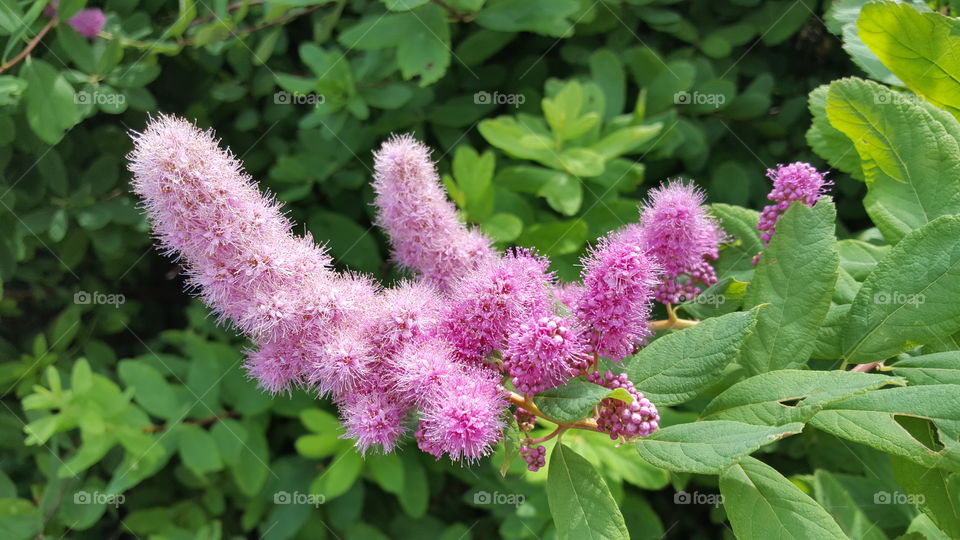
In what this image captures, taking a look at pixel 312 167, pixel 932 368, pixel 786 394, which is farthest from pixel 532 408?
pixel 312 167

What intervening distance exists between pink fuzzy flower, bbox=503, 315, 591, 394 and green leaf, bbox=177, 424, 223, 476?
54.9 inches

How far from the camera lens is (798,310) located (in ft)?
3.33

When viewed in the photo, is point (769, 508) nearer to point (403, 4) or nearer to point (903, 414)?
point (903, 414)

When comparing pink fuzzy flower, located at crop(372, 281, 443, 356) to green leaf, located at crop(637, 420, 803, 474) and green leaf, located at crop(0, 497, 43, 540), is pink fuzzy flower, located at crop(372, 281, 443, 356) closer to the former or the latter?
green leaf, located at crop(637, 420, 803, 474)

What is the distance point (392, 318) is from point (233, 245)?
0.25 meters

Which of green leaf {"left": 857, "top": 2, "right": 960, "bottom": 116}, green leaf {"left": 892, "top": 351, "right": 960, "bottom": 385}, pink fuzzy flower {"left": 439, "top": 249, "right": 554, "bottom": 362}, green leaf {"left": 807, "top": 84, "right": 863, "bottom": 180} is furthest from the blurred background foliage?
green leaf {"left": 892, "top": 351, "right": 960, "bottom": 385}

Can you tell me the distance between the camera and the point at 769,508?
95cm

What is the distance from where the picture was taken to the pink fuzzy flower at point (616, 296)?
3.09 feet

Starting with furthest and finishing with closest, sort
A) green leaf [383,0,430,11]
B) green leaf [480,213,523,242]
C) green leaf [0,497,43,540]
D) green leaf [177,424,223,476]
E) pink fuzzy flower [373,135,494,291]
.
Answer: green leaf [0,497,43,540] → green leaf [177,424,223,476] → green leaf [480,213,523,242] → green leaf [383,0,430,11] → pink fuzzy flower [373,135,494,291]

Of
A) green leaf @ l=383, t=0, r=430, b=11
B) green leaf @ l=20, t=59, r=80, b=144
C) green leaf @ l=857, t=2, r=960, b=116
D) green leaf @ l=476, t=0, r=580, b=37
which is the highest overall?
green leaf @ l=476, t=0, r=580, b=37

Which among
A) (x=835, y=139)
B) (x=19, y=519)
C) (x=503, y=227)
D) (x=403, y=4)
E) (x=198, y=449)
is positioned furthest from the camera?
(x=19, y=519)

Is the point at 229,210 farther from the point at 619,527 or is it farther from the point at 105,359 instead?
the point at 105,359

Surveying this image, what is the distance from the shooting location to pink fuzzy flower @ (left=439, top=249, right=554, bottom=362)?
0.98 metres

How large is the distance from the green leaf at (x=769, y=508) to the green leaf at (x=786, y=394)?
0.32 ft
